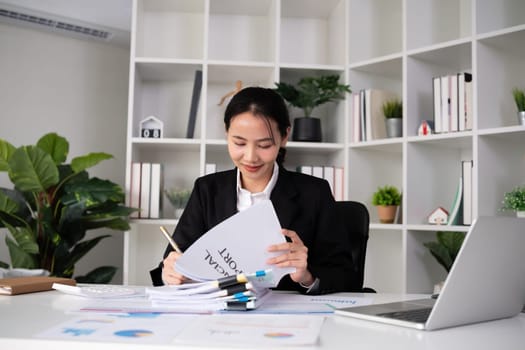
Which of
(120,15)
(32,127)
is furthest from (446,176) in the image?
(32,127)

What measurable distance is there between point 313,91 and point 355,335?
2.31 m

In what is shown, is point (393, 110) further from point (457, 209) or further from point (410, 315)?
point (410, 315)

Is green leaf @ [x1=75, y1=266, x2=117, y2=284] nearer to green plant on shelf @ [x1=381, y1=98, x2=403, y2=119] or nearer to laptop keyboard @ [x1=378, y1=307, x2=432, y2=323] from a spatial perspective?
green plant on shelf @ [x1=381, y1=98, x2=403, y2=119]

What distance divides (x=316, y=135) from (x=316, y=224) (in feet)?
4.76

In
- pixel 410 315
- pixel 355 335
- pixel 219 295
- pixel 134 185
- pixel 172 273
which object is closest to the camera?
pixel 355 335

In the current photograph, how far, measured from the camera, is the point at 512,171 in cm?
273

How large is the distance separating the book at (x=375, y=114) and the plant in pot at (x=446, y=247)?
2.13ft

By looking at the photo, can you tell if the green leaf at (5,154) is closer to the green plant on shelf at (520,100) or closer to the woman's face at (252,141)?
the woman's face at (252,141)

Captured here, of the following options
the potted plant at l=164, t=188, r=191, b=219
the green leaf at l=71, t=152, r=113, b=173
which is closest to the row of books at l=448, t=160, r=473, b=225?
the potted plant at l=164, t=188, r=191, b=219

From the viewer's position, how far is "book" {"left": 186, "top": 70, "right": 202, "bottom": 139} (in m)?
3.23

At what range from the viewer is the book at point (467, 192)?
273 centimetres

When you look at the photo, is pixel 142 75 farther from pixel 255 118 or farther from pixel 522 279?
pixel 522 279

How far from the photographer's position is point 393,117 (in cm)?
305

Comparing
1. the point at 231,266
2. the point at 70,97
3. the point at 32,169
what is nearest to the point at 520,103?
the point at 231,266
